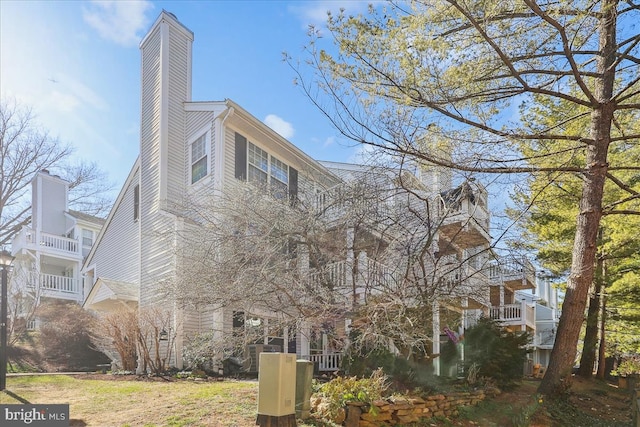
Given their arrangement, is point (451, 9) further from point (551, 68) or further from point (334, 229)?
point (334, 229)

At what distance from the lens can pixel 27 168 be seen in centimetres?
2453

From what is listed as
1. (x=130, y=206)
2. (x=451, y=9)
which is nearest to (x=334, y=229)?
(x=451, y=9)

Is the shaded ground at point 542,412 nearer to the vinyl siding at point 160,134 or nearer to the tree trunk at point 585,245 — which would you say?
the tree trunk at point 585,245

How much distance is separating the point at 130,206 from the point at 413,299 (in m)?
12.3

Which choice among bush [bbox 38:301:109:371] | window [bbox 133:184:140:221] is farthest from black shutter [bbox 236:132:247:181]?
bush [bbox 38:301:109:371]

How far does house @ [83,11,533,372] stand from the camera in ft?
32.0

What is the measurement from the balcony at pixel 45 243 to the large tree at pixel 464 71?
61.6 ft

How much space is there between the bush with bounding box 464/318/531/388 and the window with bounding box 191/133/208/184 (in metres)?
8.46

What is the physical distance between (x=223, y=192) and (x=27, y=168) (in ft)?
60.7

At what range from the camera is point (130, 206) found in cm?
1764

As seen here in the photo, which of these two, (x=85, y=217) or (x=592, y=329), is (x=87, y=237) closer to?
(x=85, y=217)

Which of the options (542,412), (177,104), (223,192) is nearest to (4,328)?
(223,192)

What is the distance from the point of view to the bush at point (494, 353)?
1079 centimetres

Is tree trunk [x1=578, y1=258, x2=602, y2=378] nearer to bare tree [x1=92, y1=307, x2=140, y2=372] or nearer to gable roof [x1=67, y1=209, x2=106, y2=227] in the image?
bare tree [x1=92, y1=307, x2=140, y2=372]
